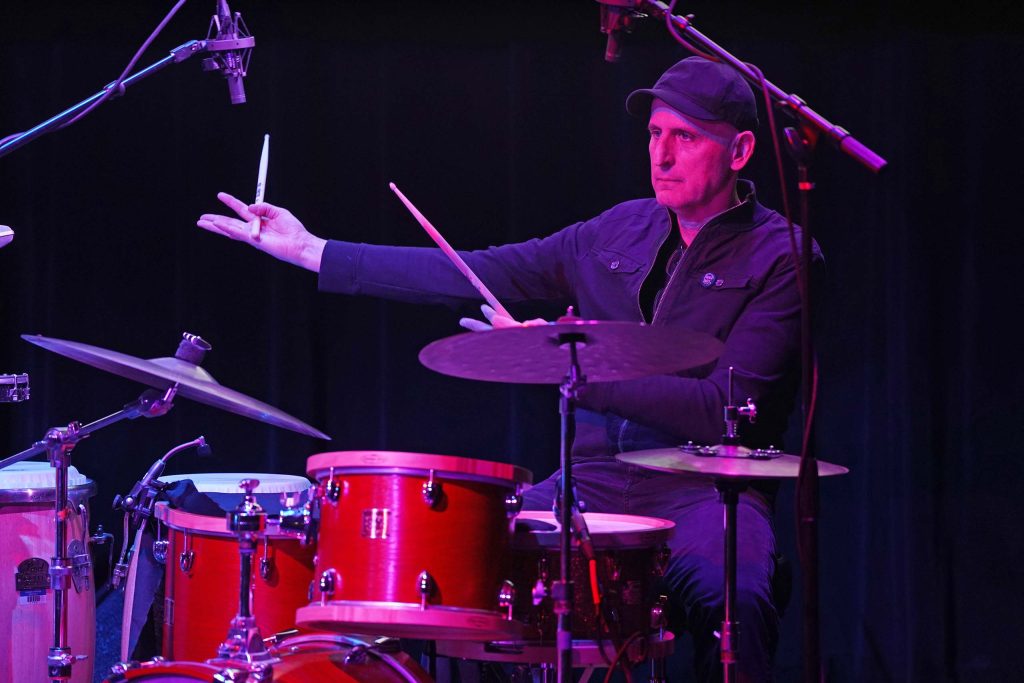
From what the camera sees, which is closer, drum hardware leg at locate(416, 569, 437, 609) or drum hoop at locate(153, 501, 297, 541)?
drum hardware leg at locate(416, 569, 437, 609)

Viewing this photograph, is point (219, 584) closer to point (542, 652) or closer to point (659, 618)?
point (542, 652)

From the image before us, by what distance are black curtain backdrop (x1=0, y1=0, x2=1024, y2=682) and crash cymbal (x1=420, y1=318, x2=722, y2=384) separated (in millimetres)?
1384

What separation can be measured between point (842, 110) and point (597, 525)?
194cm

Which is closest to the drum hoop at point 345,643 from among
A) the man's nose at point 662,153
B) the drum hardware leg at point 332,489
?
the drum hardware leg at point 332,489

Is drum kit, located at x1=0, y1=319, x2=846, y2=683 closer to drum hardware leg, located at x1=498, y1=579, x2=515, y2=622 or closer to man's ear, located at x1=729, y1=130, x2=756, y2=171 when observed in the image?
drum hardware leg, located at x1=498, y1=579, x2=515, y2=622

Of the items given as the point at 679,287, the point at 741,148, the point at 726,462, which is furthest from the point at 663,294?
the point at 726,462

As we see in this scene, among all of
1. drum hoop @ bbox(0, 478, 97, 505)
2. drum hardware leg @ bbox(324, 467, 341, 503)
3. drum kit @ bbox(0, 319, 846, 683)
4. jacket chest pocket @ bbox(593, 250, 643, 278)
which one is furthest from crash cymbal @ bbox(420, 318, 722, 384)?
drum hoop @ bbox(0, 478, 97, 505)

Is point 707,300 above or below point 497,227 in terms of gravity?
below

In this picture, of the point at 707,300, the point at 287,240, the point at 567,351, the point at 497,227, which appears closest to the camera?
the point at 567,351

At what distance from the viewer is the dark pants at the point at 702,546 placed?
2.51 m

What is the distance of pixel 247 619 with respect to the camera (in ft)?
7.02

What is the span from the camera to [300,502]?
2344 mm

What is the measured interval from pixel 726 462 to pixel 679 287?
83 centimetres

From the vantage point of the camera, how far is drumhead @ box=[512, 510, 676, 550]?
7.73ft
